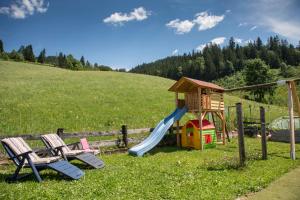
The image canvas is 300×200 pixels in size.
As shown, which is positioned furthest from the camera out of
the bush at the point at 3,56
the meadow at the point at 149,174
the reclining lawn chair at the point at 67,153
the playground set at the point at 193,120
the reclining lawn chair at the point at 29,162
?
the bush at the point at 3,56

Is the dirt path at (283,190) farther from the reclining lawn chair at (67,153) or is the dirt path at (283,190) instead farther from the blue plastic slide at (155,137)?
the blue plastic slide at (155,137)

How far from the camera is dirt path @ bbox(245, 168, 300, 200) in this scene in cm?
751

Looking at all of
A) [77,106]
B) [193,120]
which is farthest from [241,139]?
[77,106]

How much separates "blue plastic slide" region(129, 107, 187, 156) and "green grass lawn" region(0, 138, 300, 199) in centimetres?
330

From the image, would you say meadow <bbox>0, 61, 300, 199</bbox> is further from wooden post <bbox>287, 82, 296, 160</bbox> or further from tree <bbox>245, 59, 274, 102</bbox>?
tree <bbox>245, 59, 274, 102</bbox>

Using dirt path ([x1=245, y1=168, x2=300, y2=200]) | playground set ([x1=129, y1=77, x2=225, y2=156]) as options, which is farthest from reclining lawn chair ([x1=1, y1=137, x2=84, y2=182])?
playground set ([x1=129, y1=77, x2=225, y2=156])

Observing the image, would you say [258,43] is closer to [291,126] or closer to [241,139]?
[291,126]

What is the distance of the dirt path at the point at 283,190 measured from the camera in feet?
24.6

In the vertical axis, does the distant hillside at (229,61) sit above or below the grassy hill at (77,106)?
above

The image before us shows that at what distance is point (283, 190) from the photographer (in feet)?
26.6

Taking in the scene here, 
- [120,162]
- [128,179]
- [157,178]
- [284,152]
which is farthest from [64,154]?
[284,152]

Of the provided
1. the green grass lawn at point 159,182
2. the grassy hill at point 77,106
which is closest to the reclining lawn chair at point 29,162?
the green grass lawn at point 159,182

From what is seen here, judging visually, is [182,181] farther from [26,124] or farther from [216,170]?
[26,124]

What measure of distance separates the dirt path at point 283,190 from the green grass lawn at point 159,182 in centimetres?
24
